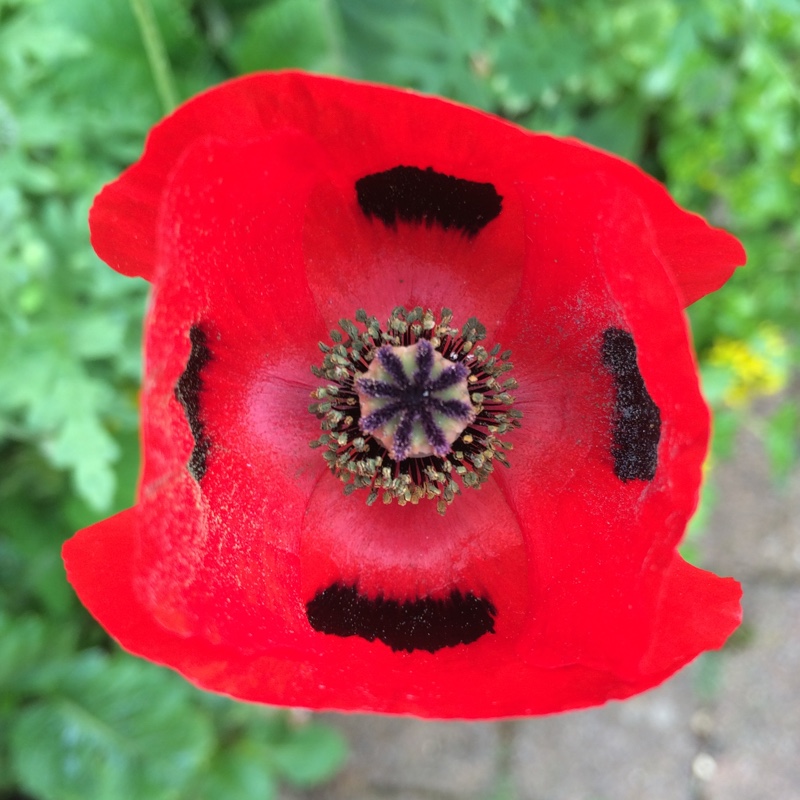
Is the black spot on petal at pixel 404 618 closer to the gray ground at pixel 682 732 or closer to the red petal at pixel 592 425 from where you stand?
the red petal at pixel 592 425

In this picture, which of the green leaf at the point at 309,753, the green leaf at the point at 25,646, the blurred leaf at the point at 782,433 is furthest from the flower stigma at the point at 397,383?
the green leaf at the point at 309,753

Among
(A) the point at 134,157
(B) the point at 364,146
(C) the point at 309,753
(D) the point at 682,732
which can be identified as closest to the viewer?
(B) the point at 364,146

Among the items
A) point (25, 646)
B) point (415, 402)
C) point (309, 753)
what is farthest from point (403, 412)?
point (309, 753)

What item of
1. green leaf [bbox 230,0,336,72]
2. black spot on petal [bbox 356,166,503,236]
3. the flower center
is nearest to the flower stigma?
the flower center

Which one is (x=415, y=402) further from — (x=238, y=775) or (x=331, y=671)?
(x=238, y=775)

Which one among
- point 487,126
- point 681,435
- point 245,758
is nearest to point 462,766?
point 245,758

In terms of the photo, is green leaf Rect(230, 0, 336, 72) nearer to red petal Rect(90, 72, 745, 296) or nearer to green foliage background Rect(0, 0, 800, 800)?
green foliage background Rect(0, 0, 800, 800)

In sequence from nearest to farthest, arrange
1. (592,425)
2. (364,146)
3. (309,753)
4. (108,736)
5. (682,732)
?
(364,146) → (592,425) → (108,736) → (309,753) → (682,732)
